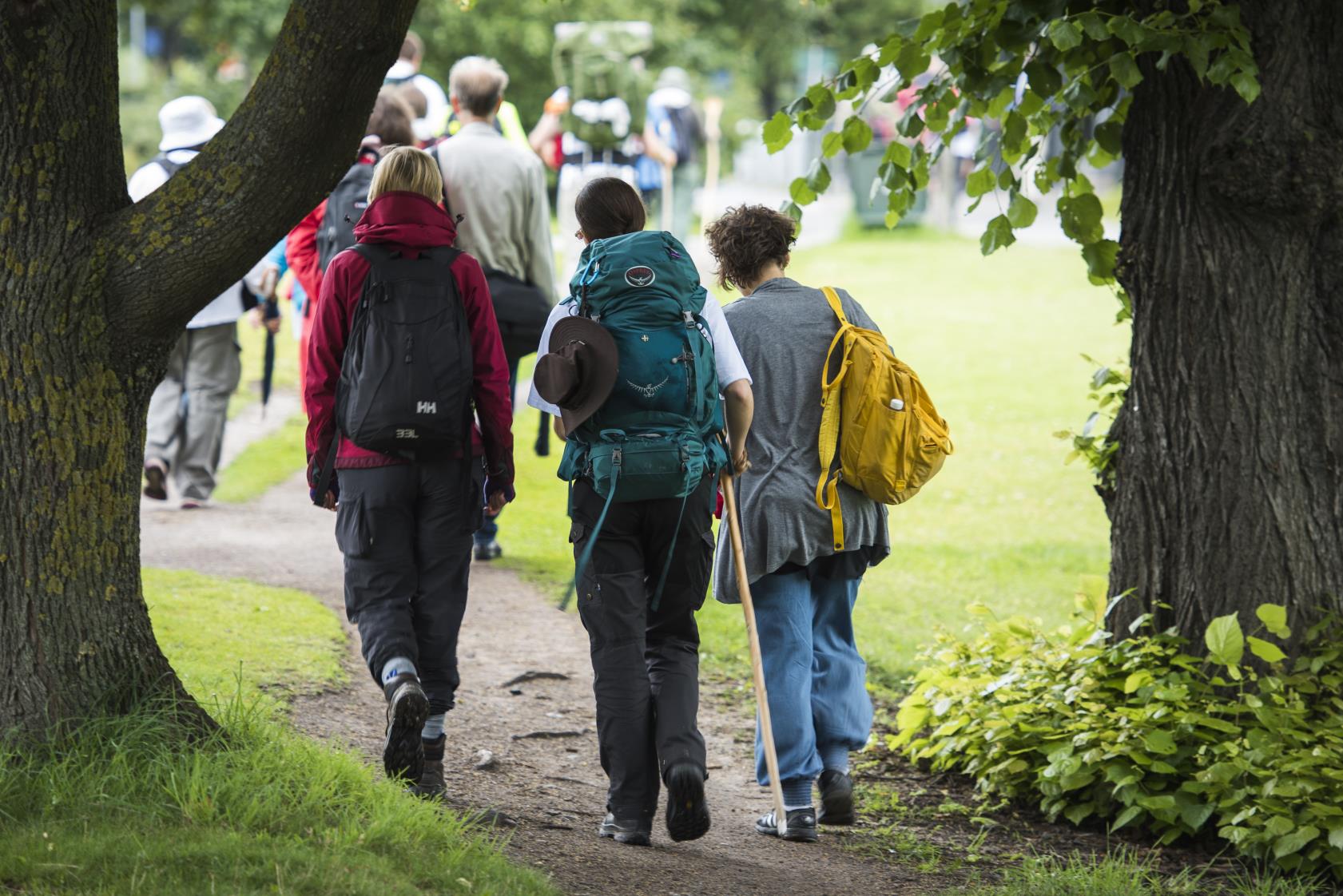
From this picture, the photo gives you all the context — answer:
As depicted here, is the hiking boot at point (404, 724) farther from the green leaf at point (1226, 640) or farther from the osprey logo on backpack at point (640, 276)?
the green leaf at point (1226, 640)

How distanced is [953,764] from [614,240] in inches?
100.0

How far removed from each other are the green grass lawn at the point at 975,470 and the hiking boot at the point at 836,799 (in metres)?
2.22

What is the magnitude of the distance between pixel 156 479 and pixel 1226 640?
6170 millimetres

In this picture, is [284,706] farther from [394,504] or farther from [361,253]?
[361,253]

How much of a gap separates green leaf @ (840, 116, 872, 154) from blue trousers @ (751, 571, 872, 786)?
1810mm

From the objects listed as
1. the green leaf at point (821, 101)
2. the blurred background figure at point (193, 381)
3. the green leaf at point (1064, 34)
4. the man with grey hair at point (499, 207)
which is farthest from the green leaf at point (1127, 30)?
the blurred background figure at point (193, 381)

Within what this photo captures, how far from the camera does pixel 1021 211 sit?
6.12 meters

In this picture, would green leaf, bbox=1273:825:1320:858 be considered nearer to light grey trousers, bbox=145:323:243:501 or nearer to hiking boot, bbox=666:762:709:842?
hiking boot, bbox=666:762:709:842

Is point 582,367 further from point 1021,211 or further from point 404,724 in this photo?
point 1021,211

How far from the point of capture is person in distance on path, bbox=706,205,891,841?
5.09 meters

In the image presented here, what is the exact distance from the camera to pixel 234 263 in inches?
178

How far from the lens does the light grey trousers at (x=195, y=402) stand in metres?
9.06

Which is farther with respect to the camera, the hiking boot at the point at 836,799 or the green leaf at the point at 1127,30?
the hiking boot at the point at 836,799

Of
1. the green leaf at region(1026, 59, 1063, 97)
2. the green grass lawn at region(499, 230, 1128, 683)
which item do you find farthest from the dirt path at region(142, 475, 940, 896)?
the green leaf at region(1026, 59, 1063, 97)
